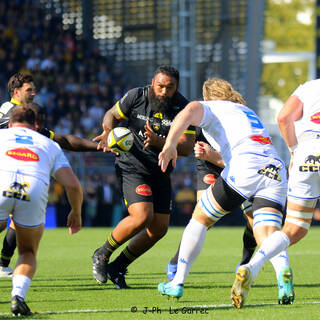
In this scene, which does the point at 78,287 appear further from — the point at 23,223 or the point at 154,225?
the point at 23,223

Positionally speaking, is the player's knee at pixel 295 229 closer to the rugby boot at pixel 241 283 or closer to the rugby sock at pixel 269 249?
the rugby sock at pixel 269 249

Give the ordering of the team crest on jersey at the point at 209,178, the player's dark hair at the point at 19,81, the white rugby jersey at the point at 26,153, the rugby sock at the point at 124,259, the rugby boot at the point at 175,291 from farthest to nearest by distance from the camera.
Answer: the team crest on jersey at the point at 209,178, the player's dark hair at the point at 19,81, the rugby sock at the point at 124,259, the rugby boot at the point at 175,291, the white rugby jersey at the point at 26,153

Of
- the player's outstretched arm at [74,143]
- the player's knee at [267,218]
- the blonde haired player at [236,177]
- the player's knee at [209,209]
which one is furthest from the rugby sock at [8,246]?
the player's knee at [267,218]

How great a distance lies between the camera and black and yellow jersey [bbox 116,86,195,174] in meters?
8.23

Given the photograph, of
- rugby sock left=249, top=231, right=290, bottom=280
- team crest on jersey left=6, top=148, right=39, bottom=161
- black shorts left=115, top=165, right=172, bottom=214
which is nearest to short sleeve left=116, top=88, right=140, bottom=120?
black shorts left=115, top=165, right=172, bottom=214

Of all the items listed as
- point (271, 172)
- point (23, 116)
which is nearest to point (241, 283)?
point (271, 172)

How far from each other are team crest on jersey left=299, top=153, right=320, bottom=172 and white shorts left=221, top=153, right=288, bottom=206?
23 centimetres

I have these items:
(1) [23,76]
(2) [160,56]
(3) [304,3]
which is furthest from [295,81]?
(1) [23,76]

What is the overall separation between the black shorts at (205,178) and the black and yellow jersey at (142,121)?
0.97 meters

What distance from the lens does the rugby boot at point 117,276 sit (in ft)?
26.2

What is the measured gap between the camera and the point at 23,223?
224 inches

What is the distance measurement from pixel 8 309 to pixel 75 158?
55.8ft

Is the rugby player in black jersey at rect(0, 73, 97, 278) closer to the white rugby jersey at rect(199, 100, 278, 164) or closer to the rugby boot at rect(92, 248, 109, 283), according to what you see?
the rugby boot at rect(92, 248, 109, 283)

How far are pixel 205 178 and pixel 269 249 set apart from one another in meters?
3.30
